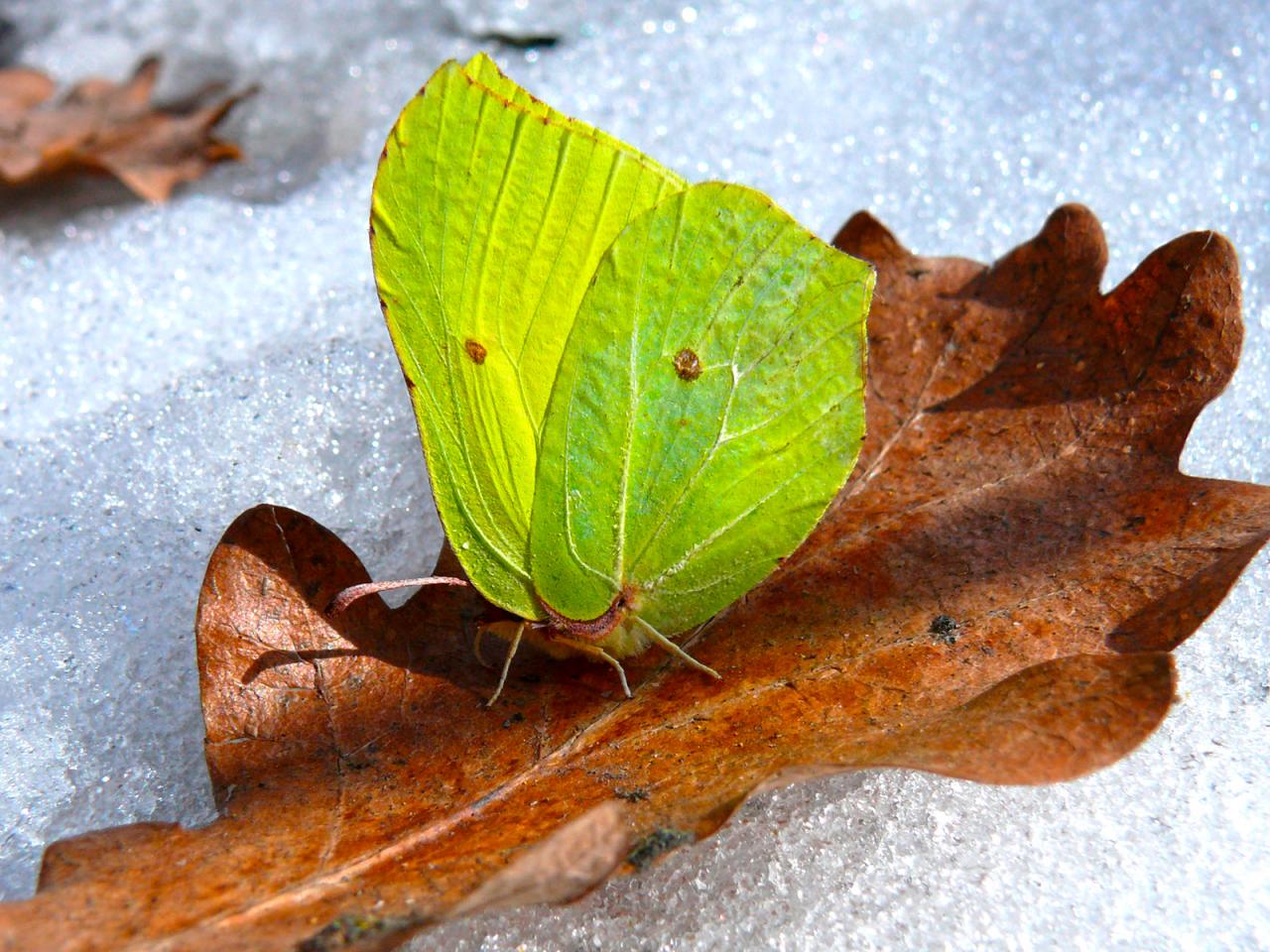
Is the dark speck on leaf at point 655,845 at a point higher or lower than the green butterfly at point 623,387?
lower

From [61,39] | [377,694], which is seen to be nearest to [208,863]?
[377,694]

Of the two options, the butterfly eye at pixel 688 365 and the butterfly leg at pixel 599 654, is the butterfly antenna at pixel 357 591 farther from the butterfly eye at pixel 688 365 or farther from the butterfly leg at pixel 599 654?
the butterfly eye at pixel 688 365

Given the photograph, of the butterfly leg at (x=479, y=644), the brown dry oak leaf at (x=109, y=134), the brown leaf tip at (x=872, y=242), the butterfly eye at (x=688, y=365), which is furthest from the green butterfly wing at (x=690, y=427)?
the brown dry oak leaf at (x=109, y=134)

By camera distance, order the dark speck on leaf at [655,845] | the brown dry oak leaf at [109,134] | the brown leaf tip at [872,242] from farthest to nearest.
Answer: the brown dry oak leaf at [109,134]
the brown leaf tip at [872,242]
the dark speck on leaf at [655,845]

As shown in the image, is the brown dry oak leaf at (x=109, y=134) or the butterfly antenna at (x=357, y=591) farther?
the brown dry oak leaf at (x=109, y=134)

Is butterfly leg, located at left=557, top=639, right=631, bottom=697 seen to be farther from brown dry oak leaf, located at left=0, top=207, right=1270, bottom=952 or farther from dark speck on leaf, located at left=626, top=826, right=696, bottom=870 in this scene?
dark speck on leaf, located at left=626, top=826, right=696, bottom=870

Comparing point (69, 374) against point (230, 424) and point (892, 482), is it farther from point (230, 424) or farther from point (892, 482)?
point (892, 482)
